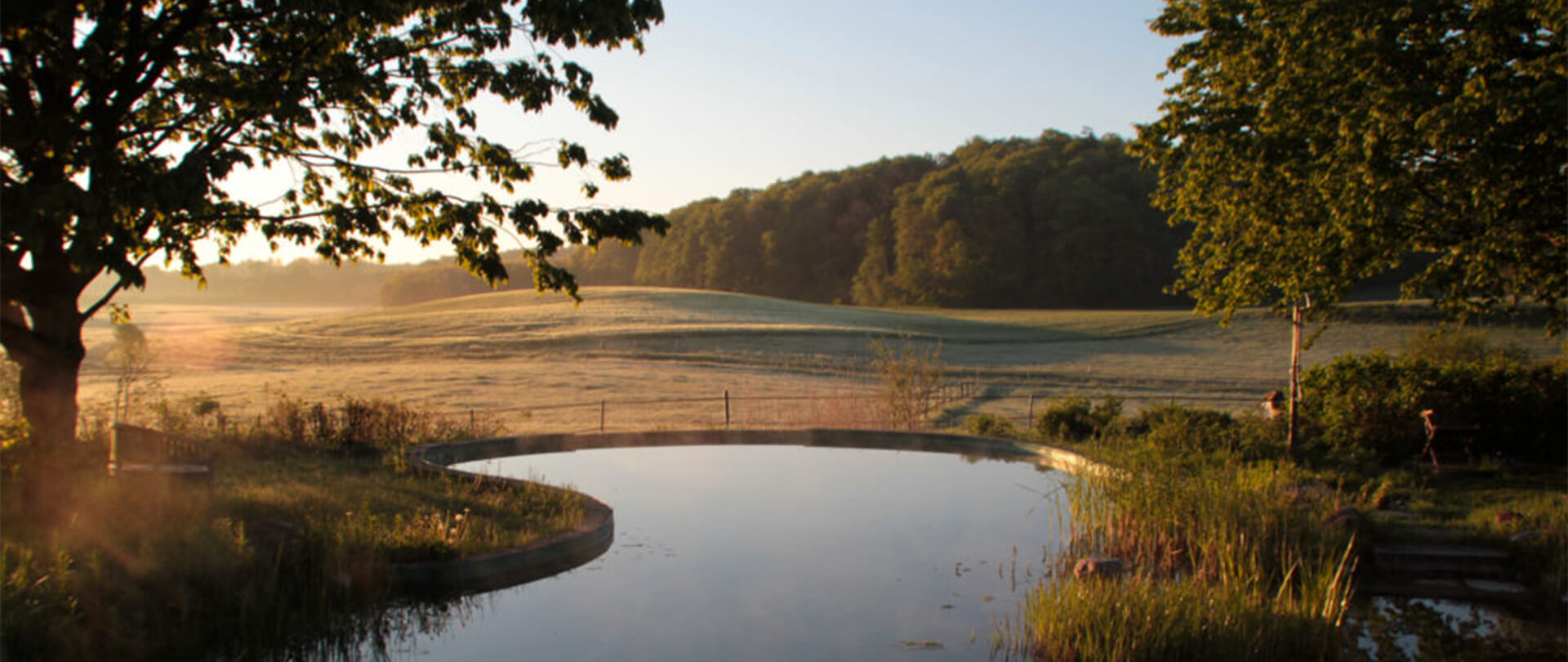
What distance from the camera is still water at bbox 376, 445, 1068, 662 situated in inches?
242

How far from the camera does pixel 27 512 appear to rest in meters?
6.74

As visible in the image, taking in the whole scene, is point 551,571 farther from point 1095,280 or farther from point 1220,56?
point 1095,280

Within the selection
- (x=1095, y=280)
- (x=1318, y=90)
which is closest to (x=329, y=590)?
(x=1318, y=90)

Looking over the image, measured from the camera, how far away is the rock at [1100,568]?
23.2 ft

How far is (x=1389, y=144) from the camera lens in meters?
10.8

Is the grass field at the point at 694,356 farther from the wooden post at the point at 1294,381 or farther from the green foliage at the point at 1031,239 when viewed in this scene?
the green foliage at the point at 1031,239

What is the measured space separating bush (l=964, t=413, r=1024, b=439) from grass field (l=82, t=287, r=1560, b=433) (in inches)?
103

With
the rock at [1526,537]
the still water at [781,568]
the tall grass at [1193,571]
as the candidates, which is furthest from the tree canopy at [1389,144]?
the still water at [781,568]

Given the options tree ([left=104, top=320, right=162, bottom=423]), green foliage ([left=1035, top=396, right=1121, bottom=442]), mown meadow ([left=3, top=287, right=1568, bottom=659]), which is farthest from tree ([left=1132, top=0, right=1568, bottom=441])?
tree ([left=104, top=320, right=162, bottom=423])

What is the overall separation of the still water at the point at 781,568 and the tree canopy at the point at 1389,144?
4.19 meters

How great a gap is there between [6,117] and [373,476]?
193 inches

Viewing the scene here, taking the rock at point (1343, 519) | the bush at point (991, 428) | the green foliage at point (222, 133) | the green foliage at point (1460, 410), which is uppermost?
the green foliage at point (222, 133)

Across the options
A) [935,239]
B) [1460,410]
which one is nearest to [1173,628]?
[1460,410]

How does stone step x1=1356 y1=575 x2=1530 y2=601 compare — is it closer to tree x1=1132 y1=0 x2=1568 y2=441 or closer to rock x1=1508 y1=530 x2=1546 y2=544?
rock x1=1508 y1=530 x2=1546 y2=544
